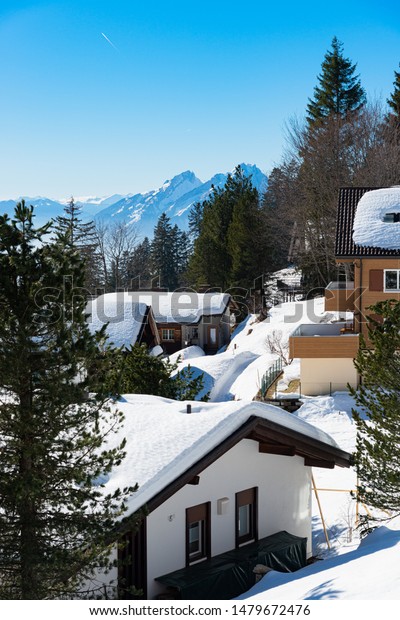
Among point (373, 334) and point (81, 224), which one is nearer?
point (373, 334)

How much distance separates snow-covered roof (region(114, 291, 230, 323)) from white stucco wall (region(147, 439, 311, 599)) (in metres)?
36.0

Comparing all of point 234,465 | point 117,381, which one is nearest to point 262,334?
point 234,465

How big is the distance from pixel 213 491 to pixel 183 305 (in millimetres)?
40719

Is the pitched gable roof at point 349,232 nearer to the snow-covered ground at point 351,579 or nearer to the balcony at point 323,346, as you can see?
the balcony at point 323,346

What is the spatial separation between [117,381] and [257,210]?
47408 millimetres

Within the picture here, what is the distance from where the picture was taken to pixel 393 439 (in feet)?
36.7

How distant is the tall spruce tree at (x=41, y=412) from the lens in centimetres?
766

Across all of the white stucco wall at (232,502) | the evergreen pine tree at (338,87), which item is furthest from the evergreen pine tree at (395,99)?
the white stucco wall at (232,502)

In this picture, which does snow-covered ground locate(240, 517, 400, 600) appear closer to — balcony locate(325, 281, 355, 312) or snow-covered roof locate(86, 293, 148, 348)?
balcony locate(325, 281, 355, 312)

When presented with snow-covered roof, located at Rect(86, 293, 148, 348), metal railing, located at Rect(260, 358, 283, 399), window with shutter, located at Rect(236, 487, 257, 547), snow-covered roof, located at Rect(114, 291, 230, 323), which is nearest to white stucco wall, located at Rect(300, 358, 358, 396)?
metal railing, located at Rect(260, 358, 283, 399)

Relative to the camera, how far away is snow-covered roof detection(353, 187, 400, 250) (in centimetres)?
2752

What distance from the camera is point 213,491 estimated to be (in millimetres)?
11781

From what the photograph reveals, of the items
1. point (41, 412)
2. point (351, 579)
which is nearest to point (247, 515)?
point (351, 579)

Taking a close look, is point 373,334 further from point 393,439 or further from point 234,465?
point 234,465
